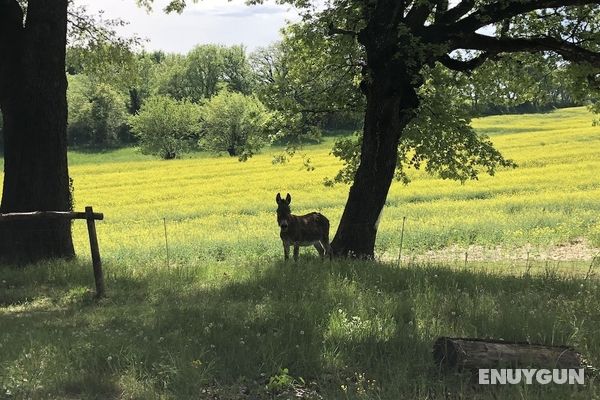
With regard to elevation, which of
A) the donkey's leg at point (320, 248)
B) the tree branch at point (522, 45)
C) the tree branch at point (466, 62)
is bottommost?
the donkey's leg at point (320, 248)

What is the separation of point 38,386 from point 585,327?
5.56 meters

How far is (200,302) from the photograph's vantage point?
800 centimetres

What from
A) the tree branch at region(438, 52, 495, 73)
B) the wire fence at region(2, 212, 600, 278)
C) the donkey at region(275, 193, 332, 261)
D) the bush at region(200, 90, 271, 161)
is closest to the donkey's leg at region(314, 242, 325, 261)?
the donkey at region(275, 193, 332, 261)

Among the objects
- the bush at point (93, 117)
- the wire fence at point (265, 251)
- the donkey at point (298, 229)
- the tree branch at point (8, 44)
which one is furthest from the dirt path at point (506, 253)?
the bush at point (93, 117)

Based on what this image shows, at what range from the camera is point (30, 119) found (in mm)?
11727

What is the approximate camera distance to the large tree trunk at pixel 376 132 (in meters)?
11.9

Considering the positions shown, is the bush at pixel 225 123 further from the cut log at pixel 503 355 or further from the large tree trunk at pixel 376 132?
the cut log at pixel 503 355

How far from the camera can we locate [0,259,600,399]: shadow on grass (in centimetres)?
501

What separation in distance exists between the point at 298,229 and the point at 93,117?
99.0 m

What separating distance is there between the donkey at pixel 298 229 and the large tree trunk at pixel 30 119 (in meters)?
4.79

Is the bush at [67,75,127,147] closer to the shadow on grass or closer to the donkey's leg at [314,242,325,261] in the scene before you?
the donkey's leg at [314,242,325,261]

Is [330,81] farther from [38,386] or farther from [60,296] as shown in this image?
[38,386]

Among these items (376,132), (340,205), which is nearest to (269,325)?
(376,132)

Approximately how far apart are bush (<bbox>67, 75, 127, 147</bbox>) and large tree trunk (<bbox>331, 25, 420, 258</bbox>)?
9622 cm
